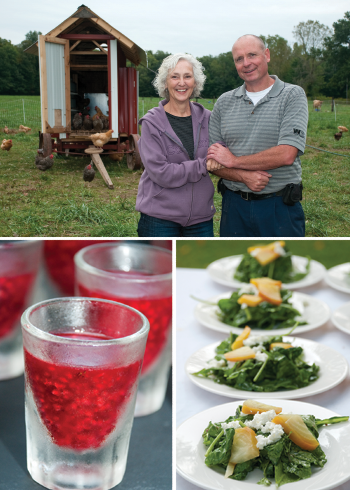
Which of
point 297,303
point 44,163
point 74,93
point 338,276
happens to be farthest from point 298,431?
point 74,93

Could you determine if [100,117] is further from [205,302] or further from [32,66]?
[32,66]

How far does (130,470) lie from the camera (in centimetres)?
98

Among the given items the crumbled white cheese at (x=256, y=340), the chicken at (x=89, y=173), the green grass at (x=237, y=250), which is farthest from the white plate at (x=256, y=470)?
the chicken at (x=89, y=173)

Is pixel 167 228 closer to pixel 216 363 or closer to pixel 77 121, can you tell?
pixel 216 363

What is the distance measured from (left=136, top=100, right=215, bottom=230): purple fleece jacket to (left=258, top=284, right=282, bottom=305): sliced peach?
751 millimetres

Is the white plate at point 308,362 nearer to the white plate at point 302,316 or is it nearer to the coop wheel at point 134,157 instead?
the white plate at point 302,316

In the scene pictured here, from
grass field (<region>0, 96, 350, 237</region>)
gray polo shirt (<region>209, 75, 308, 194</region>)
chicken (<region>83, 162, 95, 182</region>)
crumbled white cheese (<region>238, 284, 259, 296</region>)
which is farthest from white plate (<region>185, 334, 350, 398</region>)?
chicken (<region>83, 162, 95, 182</region>)

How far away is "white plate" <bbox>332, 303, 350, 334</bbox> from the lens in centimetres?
132

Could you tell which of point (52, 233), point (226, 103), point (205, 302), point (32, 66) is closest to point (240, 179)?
point (226, 103)

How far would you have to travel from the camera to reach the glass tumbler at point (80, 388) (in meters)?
0.80

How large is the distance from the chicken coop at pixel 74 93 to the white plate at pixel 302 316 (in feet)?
20.7

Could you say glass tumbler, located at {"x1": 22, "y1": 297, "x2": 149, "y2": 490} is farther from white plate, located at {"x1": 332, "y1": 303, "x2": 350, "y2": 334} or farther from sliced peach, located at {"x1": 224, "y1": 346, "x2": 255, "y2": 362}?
white plate, located at {"x1": 332, "y1": 303, "x2": 350, "y2": 334}

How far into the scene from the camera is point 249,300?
1.40 metres

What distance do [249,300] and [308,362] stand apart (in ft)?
0.83
